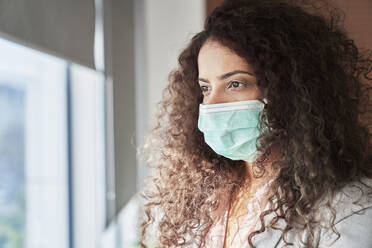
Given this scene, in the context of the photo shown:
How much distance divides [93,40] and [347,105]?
145 centimetres

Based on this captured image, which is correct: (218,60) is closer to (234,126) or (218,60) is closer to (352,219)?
(234,126)

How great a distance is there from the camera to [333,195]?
1.32m

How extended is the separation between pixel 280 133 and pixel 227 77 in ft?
0.68

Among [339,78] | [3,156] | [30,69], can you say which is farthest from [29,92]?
[339,78]

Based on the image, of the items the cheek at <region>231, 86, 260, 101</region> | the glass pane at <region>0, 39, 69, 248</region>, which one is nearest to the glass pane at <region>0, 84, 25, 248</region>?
the glass pane at <region>0, 39, 69, 248</region>

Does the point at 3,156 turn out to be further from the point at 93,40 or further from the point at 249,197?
the point at 249,197

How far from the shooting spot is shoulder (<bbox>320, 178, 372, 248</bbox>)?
4.16ft

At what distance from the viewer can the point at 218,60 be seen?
1.45m

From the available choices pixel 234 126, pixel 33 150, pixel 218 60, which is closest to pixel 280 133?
pixel 234 126

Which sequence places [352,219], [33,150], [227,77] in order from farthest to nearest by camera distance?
[33,150] < [227,77] < [352,219]

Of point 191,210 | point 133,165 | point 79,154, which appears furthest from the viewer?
point 133,165

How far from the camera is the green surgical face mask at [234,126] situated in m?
1.43

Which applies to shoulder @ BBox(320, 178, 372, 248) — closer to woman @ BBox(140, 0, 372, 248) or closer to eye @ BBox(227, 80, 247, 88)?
woman @ BBox(140, 0, 372, 248)

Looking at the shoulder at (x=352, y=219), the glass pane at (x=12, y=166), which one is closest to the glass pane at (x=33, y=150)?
the glass pane at (x=12, y=166)
